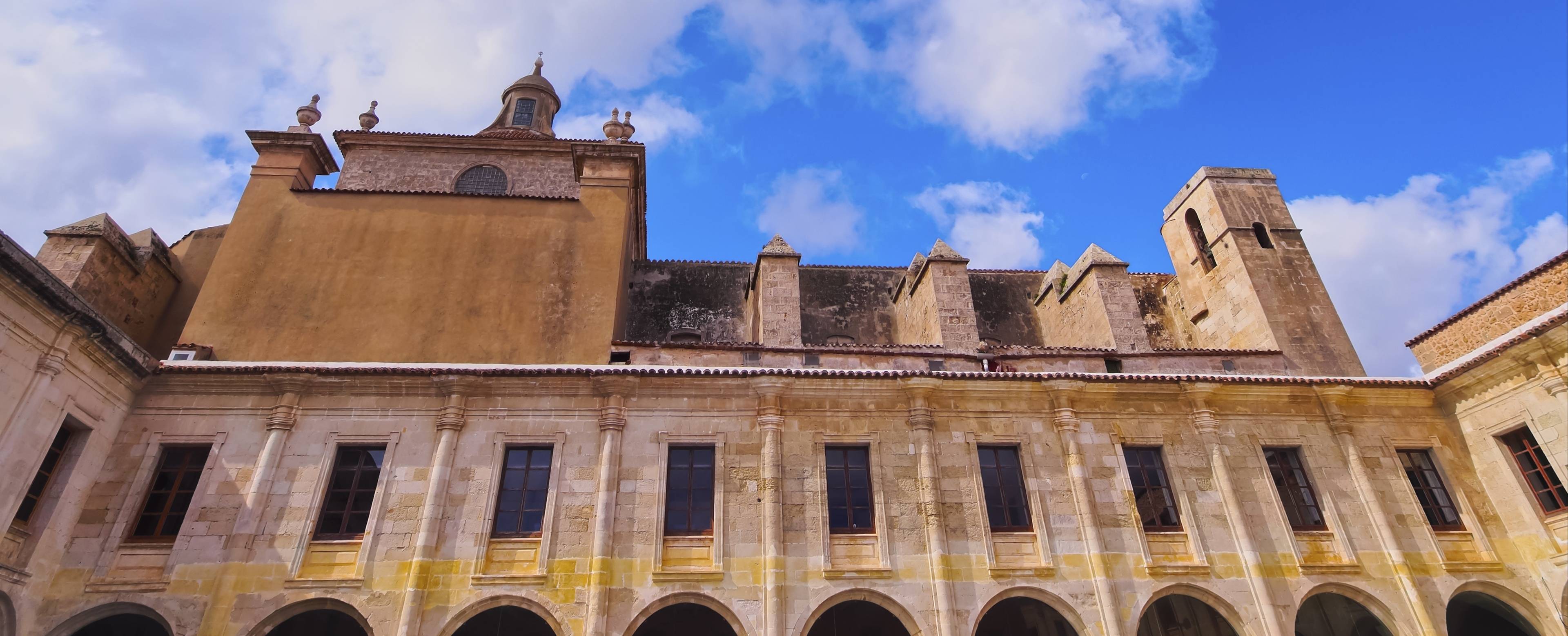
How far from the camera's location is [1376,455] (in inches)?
539

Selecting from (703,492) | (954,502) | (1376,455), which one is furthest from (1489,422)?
(703,492)

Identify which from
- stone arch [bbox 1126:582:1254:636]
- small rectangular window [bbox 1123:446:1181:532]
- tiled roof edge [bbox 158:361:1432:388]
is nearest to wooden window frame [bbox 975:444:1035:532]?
tiled roof edge [bbox 158:361:1432:388]

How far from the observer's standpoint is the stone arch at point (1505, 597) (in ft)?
40.4

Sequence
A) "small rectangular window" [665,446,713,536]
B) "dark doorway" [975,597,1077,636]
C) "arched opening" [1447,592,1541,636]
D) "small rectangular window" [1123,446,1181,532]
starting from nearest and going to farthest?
"small rectangular window" [665,446,713,536] → "small rectangular window" [1123,446,1181,532] → "arched opening" [1447,592,1541,636] → "dark doorway" [975,597,1077,636]

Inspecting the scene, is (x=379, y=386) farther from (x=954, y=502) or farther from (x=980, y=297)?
(x=980, y=297)

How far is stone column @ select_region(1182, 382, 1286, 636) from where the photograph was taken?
1198 centimetres

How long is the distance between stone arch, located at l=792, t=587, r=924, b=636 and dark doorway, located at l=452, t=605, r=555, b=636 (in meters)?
4.65

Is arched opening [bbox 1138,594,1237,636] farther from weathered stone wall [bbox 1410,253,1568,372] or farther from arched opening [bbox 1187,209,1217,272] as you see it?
arched opening [bbox 1187,209,1217,272]

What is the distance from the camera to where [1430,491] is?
534 inches

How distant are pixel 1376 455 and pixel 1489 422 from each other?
1.82 metres

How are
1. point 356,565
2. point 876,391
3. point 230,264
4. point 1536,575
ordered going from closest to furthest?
point 356,565, point 1536,575, point 876,391, point 230,264

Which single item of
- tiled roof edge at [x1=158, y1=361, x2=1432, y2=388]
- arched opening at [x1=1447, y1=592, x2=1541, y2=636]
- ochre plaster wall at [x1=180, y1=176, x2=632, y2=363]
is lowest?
arched opening at [x1=1447, y1=592, x2=1541, y2=636]

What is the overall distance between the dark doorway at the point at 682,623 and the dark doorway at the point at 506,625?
175 centimetres

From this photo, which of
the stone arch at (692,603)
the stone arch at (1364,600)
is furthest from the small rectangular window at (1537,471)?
the stone arch at (692,603)
